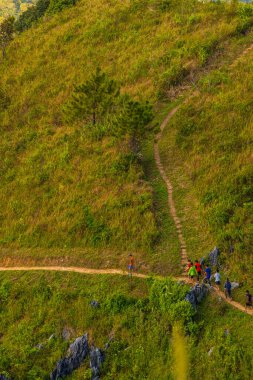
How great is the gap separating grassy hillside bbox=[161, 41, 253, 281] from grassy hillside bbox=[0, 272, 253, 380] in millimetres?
3391

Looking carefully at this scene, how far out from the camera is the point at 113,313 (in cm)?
Answer: 2130

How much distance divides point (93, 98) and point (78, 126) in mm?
4613

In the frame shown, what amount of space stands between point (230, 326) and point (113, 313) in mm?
5919

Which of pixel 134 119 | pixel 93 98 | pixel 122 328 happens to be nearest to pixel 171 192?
pixel 134 119

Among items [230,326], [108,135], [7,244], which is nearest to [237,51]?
[108,135]

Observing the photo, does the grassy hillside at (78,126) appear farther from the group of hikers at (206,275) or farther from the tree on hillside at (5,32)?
the group of hikers at (206,275)

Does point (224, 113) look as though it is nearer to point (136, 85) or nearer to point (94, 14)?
point (136, 85)

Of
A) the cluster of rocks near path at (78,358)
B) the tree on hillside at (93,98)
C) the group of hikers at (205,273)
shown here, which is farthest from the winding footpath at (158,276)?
the tree on hillside at (93,98)

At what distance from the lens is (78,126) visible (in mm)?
39500

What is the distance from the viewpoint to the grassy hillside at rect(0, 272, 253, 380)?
58.5 feet

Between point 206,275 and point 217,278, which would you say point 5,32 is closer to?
point 206,275

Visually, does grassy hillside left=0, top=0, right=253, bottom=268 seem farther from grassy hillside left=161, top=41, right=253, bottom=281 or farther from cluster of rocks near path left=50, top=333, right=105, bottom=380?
cluster of rocks near path left=50, top=333, right=105, bottom=380

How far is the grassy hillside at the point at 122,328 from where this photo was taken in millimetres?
17844

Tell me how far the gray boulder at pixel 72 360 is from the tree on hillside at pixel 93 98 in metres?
21.4
